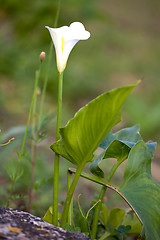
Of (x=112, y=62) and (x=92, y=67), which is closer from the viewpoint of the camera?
(x=92, y=67)

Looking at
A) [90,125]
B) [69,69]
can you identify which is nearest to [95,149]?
[90,125]

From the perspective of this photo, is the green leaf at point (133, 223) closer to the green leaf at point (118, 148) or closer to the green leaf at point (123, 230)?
the green leaf at point (123, 230)

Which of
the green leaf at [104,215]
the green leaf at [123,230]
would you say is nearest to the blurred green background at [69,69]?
the green leaf at [104,215]

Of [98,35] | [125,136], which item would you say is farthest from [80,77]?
[125,136]

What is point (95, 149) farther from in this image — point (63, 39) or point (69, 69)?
point (69, 69)

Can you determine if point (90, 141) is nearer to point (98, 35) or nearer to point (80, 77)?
point (80, 77)
